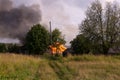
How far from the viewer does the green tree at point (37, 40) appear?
88.8m

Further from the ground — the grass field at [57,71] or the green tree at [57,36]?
the green tree at [57,36]

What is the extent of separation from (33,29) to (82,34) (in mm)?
29403

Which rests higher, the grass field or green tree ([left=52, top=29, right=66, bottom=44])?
green tree ([left=52, top=29, right=66, bottom=44])

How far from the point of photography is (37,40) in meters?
91.8

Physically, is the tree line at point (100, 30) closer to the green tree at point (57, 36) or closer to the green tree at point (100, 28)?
the green tree at point (100, 28)

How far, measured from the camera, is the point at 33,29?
96.1 m

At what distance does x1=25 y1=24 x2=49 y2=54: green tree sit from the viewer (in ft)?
291

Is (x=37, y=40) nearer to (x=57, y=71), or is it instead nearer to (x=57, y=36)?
(x=57, y=36)

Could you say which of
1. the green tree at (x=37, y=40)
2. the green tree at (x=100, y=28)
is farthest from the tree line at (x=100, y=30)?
the green tree at (x=37, y=40)

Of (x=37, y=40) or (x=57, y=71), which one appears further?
(x=37, y=40)

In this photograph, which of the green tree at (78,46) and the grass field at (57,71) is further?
the green tree at (78,46)

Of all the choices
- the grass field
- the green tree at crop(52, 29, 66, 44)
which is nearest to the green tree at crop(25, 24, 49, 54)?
the green tree at crop(52, 29, 66, 44)

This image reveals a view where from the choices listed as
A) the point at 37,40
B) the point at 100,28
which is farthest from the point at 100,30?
the point at 37,40

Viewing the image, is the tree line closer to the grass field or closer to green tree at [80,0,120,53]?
green tree at [80,0,120,53]
